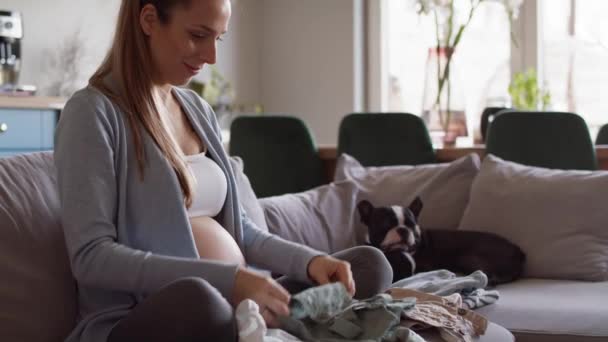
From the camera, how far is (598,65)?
17.0ft

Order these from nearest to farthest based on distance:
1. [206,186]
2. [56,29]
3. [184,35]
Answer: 1. [184,35]
2. [206,186]
3. [56,29]

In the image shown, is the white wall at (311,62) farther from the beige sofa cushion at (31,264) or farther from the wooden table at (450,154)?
the beige sofa cushion at (31,264)

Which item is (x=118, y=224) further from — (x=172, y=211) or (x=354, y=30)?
(x=354, y=30)

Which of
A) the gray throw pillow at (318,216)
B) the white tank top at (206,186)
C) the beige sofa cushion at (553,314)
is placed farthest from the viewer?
the gray throw pillow at (318,216)

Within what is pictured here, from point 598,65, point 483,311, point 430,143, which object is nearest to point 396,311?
point 483,311

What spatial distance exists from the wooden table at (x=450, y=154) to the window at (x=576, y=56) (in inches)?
73.6

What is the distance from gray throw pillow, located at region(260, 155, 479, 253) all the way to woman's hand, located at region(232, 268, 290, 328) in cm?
135

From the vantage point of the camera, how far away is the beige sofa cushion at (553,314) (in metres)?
2.05

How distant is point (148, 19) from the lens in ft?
5.35

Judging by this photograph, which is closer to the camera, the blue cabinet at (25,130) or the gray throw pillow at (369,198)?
the gray throw pillow at (369,198)

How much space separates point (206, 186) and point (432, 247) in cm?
121

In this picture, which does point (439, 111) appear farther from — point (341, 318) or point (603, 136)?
point (341, 318)

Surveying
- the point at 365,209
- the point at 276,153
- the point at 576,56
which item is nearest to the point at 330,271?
the point at 365,209

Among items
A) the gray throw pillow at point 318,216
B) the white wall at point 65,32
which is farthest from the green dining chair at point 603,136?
the white wall at point 65,32
